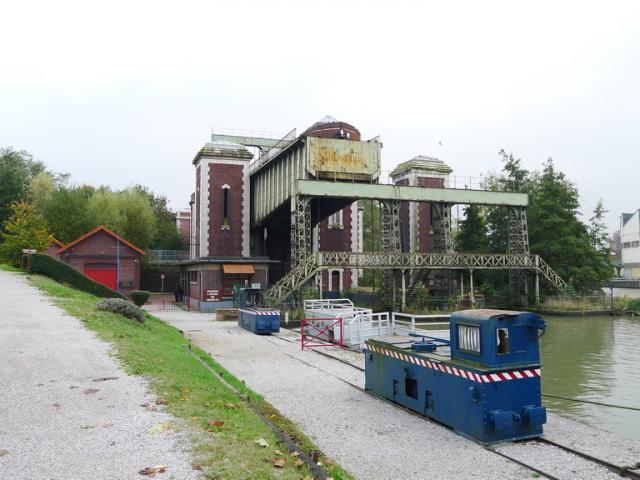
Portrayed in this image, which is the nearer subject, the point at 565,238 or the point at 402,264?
the point at 402,264

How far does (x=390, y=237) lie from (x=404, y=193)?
3200 millimetres

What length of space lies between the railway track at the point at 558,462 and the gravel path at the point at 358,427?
Result: 26 cm

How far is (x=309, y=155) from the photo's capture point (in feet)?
117

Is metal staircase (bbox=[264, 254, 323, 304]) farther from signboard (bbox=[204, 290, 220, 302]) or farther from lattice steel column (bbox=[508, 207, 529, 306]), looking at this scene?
lattice steel column (bbox=[508, 207, 529, 306])

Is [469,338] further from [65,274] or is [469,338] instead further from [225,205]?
[225,205]

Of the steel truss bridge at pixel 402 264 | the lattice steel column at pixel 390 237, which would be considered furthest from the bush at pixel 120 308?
the lattice steel column at pixel 390 237

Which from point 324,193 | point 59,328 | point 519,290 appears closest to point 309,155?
point 324,193

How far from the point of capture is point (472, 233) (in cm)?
5234

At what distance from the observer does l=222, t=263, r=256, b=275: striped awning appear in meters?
38.9

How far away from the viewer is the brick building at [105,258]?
141 feet

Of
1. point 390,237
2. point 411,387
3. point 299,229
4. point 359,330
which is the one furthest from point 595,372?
point 299,229

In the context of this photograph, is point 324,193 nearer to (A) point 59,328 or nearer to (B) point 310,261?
(B) point 310,261

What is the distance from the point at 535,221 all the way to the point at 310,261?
2390 centimetres

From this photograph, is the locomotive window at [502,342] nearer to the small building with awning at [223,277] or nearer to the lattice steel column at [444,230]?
the small building with awning at [223,277]
